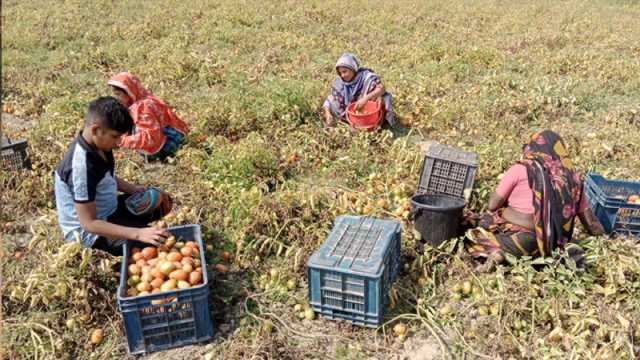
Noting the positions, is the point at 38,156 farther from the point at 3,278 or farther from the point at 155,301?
the point at 155,301

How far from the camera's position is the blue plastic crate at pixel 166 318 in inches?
109

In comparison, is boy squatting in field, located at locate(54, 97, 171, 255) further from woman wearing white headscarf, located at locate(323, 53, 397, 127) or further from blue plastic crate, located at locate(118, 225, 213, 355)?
woman wearing white headscarf, located at locate(323, 53, 397, 127)

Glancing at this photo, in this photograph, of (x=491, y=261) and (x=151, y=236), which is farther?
(x=491, y=261)

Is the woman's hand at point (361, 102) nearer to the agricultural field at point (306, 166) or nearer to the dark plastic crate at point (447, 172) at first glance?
the agricultural field at point (306, 166)

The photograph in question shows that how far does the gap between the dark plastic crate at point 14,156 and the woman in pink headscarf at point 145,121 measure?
0.86 m

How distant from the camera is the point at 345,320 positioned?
310cm

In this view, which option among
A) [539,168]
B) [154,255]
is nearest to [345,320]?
[154,255]

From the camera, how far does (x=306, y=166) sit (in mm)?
Answer: 5004

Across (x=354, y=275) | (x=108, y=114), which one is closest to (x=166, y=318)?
(x=354, y=275)

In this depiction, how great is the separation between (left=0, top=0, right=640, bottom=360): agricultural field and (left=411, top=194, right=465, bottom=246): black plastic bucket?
11 cm

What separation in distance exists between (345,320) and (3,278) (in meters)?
2.29

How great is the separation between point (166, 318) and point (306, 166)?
2.42m

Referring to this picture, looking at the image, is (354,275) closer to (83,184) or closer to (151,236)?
(151,236)

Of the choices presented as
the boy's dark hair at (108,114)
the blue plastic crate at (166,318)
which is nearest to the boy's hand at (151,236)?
the blue plastic crate at (166,318)
